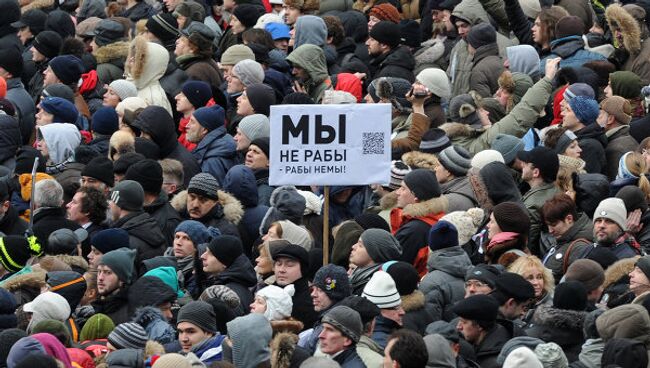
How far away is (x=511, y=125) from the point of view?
55.8ft

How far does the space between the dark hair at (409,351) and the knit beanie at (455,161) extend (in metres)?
4.46

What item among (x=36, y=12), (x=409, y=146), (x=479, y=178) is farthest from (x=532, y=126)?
(x=36, y=12)

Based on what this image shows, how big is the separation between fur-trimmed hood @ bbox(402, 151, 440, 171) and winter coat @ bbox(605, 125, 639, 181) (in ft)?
5.39

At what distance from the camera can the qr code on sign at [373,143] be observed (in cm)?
1466

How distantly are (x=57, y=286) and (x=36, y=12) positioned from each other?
8636mm

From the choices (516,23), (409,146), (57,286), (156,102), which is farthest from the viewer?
(516,23)

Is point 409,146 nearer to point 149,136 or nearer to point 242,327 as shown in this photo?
point 149,136

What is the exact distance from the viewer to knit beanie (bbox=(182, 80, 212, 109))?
18172 mm

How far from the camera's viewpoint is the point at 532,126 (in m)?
17.2

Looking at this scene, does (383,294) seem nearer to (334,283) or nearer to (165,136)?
(334,283)

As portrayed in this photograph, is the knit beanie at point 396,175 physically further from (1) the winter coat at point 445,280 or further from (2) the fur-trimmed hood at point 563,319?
(2) the fur-trimmed hood at point 563,319

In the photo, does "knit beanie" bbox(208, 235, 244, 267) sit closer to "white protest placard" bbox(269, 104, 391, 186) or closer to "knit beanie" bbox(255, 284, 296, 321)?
"white protest placard" bbox(269, 104, 391, 186)

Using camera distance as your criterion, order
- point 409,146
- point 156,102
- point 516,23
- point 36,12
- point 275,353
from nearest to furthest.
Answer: point 275,353, point 409,146, point 156,102, point 516,23, point 36,12

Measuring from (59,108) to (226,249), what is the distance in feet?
14.2
